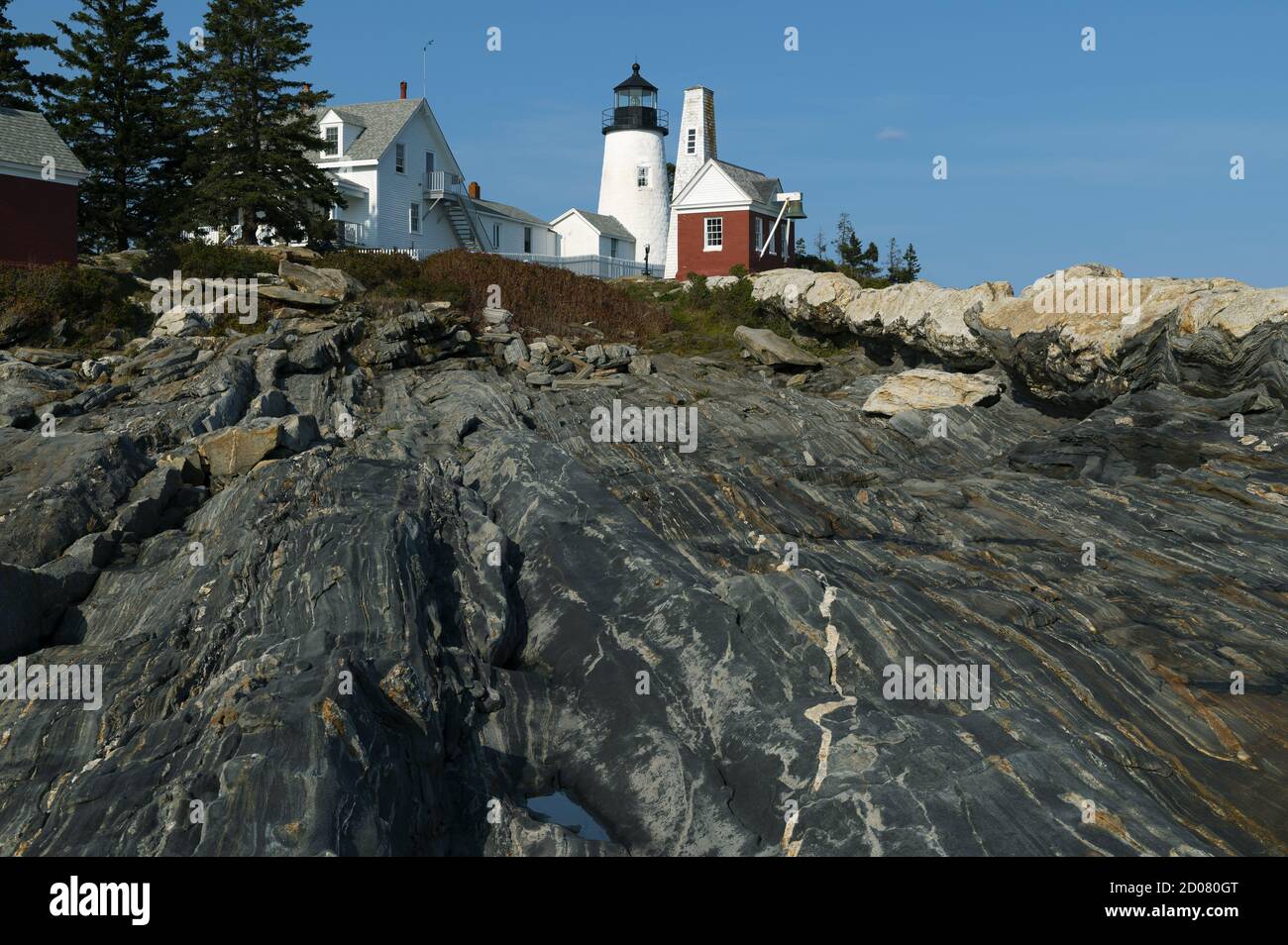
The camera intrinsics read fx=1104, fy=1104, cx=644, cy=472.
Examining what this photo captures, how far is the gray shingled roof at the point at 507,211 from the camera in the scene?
188 ft

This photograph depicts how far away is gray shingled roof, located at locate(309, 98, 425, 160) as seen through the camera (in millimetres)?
50156

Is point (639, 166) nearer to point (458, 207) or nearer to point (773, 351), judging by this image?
point (458, 207)

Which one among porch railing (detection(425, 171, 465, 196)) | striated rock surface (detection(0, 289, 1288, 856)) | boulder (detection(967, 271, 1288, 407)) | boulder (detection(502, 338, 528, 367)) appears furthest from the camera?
porch railing (detection(425, 171, 465, 196))

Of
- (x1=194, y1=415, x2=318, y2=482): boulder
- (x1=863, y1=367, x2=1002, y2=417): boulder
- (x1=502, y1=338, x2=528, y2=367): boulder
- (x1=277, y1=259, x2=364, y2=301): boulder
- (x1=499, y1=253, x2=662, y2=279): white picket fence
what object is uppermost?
(x1=499, y1=253, x2=662, y2=279): white picket fence

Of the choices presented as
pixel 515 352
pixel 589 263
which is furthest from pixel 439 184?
pixel 515 352

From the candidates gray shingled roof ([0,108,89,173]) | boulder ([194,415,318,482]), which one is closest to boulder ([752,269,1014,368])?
boulder ([194,415,318,482])

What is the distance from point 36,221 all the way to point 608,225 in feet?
109

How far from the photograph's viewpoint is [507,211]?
59.8 metres

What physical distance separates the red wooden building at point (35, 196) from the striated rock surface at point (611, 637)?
1131 cm

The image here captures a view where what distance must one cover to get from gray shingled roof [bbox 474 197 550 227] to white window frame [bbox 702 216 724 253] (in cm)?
1053

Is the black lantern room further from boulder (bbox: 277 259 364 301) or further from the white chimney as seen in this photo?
boulder (bbox: 277 259 364 301)

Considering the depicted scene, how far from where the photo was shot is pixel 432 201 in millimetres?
53375

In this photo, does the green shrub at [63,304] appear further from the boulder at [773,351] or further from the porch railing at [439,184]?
the porch railing at [439,184]
